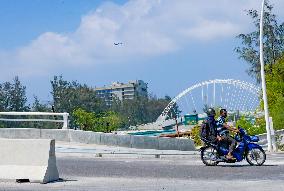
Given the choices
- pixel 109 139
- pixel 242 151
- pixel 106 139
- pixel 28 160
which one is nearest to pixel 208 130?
pixel 242 151

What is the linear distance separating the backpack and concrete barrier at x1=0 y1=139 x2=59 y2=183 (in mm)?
5507

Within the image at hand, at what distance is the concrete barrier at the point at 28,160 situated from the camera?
542 inches

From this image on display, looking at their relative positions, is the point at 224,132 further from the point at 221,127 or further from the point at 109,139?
the point at 109,139

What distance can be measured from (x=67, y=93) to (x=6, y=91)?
13698 millimetres

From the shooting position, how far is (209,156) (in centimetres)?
1830

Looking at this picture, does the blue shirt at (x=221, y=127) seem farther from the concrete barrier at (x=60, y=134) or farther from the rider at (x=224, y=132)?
the concrete barrier at (x=60, y=134)

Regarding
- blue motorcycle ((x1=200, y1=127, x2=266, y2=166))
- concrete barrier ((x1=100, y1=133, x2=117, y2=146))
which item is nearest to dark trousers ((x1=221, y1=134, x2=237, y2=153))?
blue motorcycle ((x1=200, y1=127, x2=266, y2=166))

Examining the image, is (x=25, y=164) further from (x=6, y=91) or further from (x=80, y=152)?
(x=6, y=91)

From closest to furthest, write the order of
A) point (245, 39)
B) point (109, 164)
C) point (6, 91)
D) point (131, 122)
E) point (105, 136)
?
point (109, 164) → point (105, 136) → point (245, 39) → point (6, 91) → point (131, 122)

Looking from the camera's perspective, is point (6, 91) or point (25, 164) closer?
point (25, 164)

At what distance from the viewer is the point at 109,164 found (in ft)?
61.3

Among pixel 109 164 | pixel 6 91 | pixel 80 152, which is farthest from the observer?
pixel 6 91

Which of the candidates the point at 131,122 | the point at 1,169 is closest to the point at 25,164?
the point at 1,169

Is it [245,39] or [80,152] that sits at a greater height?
[245,39]
